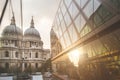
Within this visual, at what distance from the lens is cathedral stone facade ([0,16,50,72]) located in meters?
57.0

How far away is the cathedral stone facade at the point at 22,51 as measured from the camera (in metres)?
57.0

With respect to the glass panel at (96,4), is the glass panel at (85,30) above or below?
below

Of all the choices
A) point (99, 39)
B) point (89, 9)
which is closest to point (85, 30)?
point (89, 9)

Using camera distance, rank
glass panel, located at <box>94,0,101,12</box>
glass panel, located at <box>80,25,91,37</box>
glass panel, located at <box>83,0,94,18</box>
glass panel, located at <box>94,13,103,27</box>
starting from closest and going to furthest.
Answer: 1. glass panel, located at <box>94,13,103,27</box>
2. glass panel, located at <box>94,0,101,12</box>
3. glass panel, located at <box>83,0,94,18</box>
4. glass panel, located at <box>80,25,91,37</box>

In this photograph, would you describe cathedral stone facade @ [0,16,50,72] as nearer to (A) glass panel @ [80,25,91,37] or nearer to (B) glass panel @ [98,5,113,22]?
(A) glass panel @ [80,25,91,37]

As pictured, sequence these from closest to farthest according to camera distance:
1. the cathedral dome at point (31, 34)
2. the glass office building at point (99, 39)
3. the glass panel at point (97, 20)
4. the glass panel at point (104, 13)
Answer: the glass office building at point (99, 39)
the glass panel at point (104, 13)
the glass panel at point (97, 20)
the cathedral dome at point (31, 34)

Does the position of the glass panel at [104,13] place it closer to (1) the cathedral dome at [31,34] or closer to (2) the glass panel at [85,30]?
(2) the glass panel at [85,30]

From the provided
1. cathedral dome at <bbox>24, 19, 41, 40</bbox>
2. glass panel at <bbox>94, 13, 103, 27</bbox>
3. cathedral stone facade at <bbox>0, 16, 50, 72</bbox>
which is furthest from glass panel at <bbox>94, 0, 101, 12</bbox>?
cathedral dome at <bbox>24, 19, 41, 40</bbox>

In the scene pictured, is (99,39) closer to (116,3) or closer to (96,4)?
(96,4)

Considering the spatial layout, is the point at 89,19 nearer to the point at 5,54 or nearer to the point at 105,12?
the point at 105,12

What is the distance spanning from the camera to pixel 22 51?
62.1m

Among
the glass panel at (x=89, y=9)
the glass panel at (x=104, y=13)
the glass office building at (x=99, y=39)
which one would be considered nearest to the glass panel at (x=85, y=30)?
the glass office building at (x=99, y=39)

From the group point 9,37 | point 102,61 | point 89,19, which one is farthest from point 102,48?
point 9,37

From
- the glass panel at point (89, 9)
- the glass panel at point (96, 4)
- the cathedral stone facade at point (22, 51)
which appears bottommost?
the glass panel at point (96, 4)
